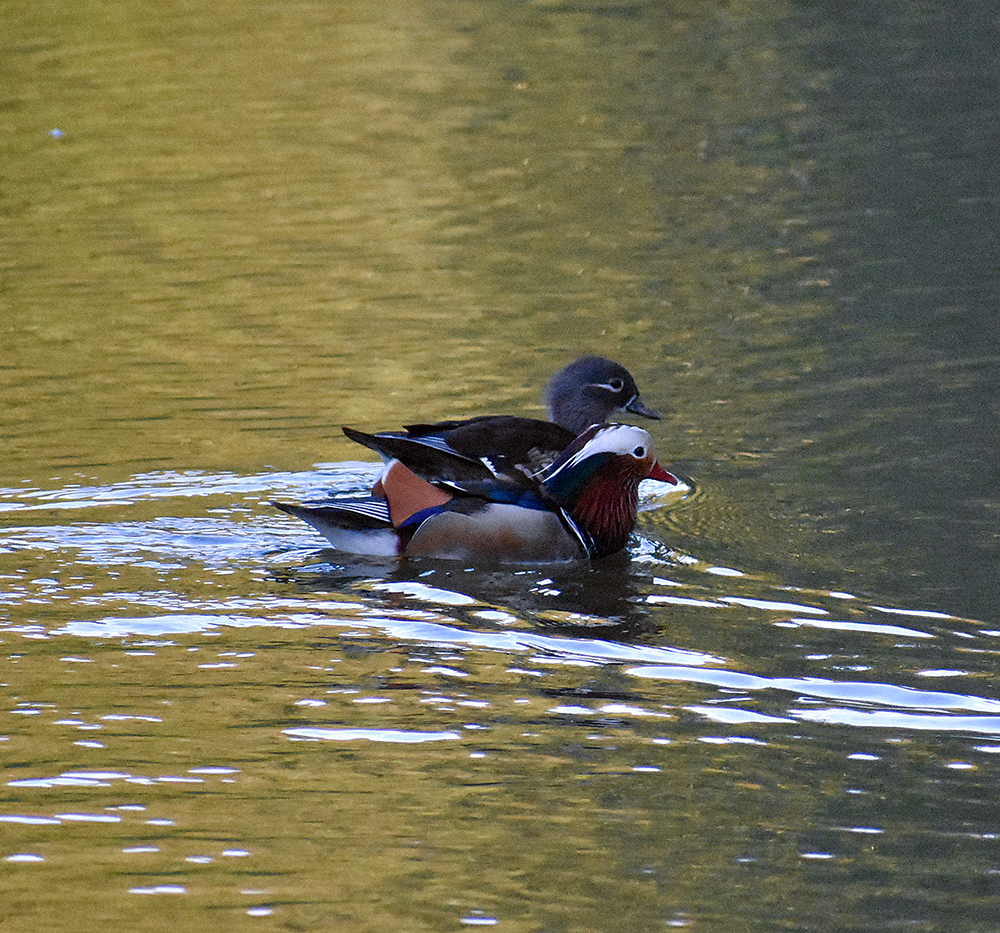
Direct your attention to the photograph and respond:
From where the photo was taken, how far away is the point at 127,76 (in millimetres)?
25719

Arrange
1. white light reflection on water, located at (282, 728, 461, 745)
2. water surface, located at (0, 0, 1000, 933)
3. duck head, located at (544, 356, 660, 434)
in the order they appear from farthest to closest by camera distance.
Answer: duck head, located at (544, 356, 660, 434)
white light reflection on water, located at (282, 728, 461, 745)
water surface, located at (0, 0, 1000, 933)

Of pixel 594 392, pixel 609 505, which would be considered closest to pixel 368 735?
pixel 609 505

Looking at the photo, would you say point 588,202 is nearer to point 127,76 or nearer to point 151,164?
point 151,164

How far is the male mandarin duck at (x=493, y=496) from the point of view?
29.0 feet

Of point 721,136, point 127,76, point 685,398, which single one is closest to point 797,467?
point 685,398

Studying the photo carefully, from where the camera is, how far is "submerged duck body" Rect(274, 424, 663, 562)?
8.84 m

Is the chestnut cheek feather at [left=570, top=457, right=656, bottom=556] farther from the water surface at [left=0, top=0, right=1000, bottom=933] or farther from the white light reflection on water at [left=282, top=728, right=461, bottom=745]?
the white light reflection on water at [left=282, top=728, right=461, bottom=745]

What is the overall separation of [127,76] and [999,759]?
21.7 meters

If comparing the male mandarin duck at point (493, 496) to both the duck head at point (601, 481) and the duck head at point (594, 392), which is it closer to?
the duck head at point (601, 481)

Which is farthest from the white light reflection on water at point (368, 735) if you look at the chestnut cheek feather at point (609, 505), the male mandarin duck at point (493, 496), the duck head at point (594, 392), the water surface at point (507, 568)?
the duck head at point (594, 392)

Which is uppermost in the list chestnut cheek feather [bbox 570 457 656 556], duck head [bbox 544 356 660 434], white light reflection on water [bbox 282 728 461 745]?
duck head [bbox 544 356 660 434]

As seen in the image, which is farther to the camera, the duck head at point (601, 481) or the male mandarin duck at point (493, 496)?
the duck head at point (601, 481)

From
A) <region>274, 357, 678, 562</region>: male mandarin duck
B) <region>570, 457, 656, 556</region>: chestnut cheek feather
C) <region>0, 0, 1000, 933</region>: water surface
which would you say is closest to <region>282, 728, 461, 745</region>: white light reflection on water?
<region>0, 0, 1000, 933</region>: water surface

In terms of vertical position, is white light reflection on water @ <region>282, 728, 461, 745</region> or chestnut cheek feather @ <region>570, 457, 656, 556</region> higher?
chestnut cheek feather @ <region>570, 457, 656, 556</region>
